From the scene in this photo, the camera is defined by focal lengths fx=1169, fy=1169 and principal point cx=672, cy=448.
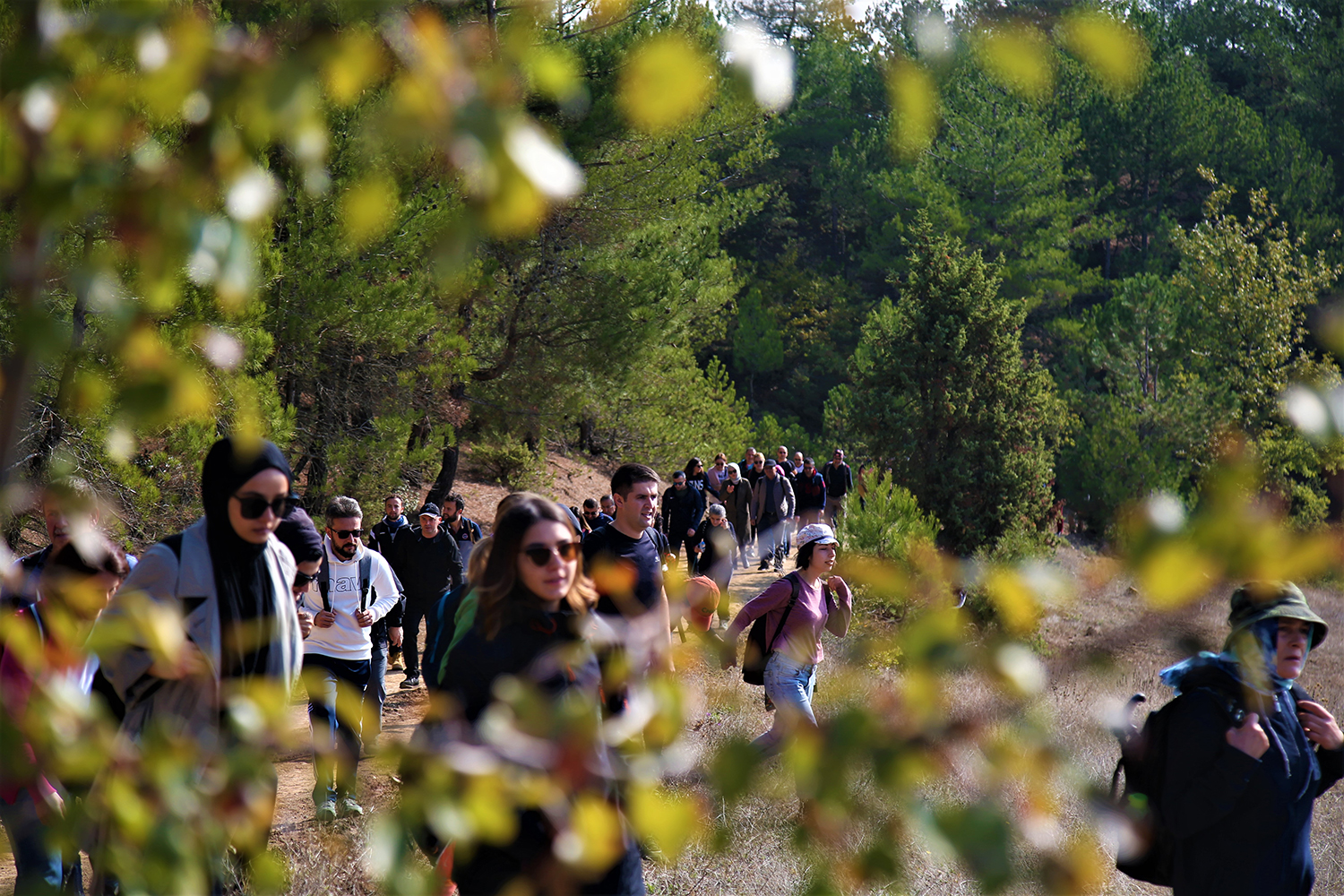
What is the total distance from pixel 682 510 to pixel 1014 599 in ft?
47.1

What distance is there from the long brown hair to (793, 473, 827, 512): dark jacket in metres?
16.9

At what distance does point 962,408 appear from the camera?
21.3m

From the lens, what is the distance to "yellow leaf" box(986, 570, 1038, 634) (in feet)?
4.18

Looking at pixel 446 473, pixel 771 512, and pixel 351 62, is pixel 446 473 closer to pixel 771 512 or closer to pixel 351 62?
pixel 771 512

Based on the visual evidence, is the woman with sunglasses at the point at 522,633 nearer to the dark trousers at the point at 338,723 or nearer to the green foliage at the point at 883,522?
the dark trousers at the point at 338,723

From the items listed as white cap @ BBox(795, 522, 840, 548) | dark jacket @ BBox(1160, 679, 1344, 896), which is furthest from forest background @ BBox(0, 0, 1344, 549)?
white cap @ BBox(795, 522, 840, 548)

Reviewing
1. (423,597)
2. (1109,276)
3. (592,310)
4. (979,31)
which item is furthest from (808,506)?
(1109,276)

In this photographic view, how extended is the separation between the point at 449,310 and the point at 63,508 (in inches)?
655

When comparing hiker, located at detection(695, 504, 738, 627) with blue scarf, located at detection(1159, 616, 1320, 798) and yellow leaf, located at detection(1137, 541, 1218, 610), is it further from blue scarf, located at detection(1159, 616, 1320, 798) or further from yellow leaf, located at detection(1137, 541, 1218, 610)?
yellow leaf, located at detection(1137, 541, 1218, 610)

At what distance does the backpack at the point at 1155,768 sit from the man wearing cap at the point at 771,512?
14.0m

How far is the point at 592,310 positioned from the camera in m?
19.8

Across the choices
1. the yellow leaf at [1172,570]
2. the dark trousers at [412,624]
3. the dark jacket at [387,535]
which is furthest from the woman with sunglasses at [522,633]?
the dark jacket at [387,535]

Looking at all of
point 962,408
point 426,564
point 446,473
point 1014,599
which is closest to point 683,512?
point 446,473

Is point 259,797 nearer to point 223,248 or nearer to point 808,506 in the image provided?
point 223,248
